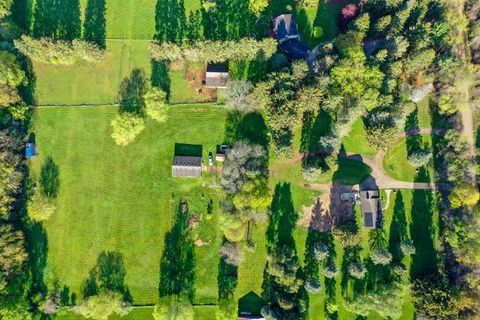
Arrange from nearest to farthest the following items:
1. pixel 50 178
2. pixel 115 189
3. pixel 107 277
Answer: pixel 107 277, pixel 115 189, pixel 50 178

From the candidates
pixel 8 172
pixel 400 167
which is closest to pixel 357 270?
pixel 400 167

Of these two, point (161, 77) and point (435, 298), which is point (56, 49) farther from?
point (435, 298)

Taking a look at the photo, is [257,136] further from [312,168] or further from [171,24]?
[171,24]

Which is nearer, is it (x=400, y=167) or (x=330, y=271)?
(x=330, y=271)

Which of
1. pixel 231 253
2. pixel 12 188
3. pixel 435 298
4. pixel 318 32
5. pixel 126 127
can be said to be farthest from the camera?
pixel 318 32

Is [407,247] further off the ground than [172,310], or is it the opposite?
[407,247]

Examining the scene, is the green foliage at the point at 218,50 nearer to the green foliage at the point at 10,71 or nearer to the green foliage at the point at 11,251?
the green foliage at the point at 10,71
